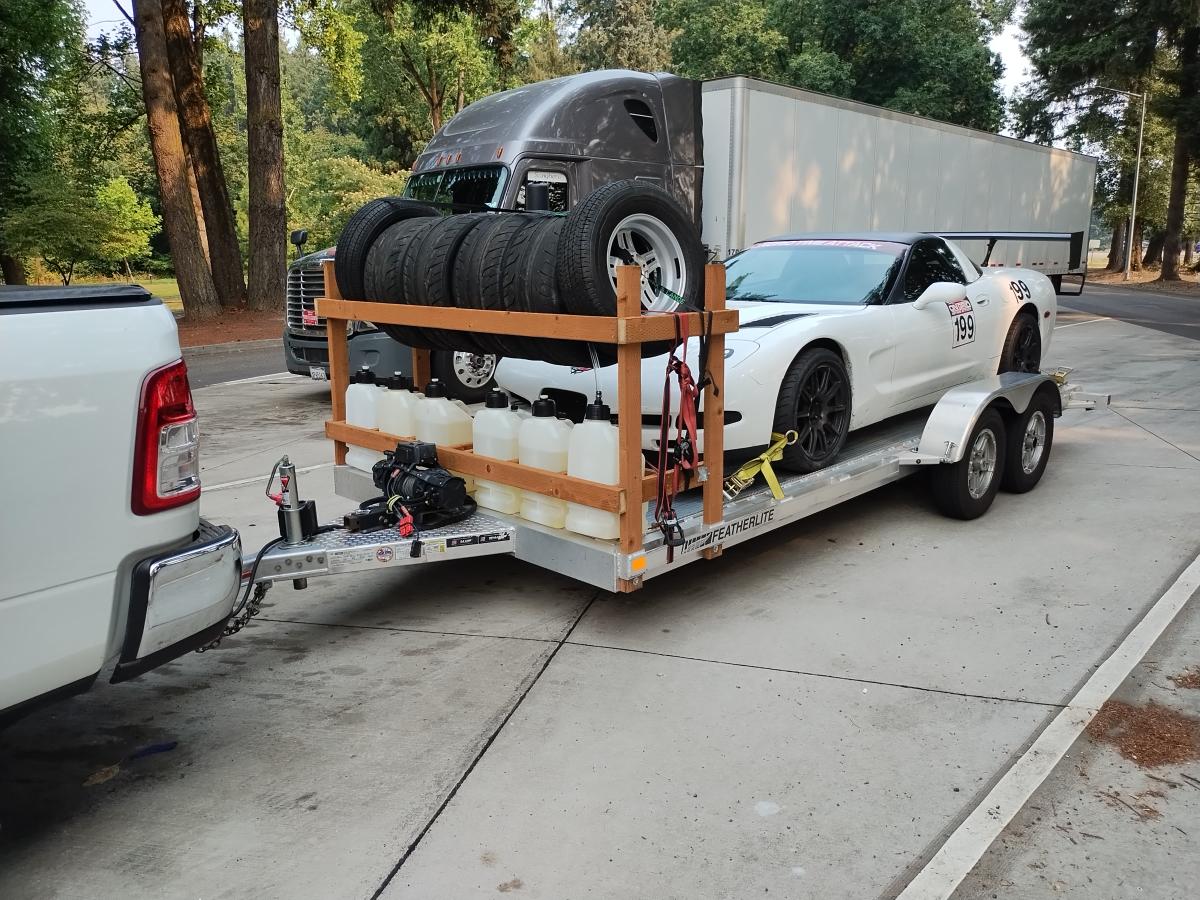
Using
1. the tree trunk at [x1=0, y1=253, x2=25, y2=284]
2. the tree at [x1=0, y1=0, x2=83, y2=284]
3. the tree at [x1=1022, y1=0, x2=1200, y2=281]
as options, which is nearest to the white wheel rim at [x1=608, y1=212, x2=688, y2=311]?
the tree at [x1=0, y1=0, x2=83, y2=284]

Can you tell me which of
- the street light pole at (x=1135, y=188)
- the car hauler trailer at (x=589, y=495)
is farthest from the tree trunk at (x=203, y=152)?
the street light pole at (x=1135, y=188)

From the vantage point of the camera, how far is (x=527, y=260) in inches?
160

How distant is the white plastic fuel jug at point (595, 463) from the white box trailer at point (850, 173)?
8.35 meters

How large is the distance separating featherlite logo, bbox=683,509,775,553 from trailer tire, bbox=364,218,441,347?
187 centimetres

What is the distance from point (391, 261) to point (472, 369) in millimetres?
3622

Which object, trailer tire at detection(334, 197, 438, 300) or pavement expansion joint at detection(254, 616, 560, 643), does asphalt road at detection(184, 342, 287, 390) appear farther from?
pavement expansion joint at detection(254, 616, 560, 643)

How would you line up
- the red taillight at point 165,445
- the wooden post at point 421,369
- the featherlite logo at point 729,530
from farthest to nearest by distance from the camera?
1. the wooden post at point 421,369
2. the featherlite logo at point 729,530
3. the red taillight at point 165,445

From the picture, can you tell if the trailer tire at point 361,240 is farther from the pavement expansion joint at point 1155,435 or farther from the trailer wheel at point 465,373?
the pavement expansion joint at point 1155,435

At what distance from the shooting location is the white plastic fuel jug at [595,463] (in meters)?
3.96

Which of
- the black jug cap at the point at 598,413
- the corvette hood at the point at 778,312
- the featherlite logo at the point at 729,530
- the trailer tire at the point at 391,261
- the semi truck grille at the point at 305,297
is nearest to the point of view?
the black jug cap at the point at 598,413

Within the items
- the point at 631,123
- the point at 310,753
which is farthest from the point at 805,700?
the point at 631,123

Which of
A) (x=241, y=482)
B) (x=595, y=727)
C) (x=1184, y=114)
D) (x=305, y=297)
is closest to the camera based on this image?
(x=595, y=727)

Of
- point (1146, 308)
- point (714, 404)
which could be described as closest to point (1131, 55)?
point (1146, 308)

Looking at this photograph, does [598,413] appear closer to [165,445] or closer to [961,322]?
[165,445]
